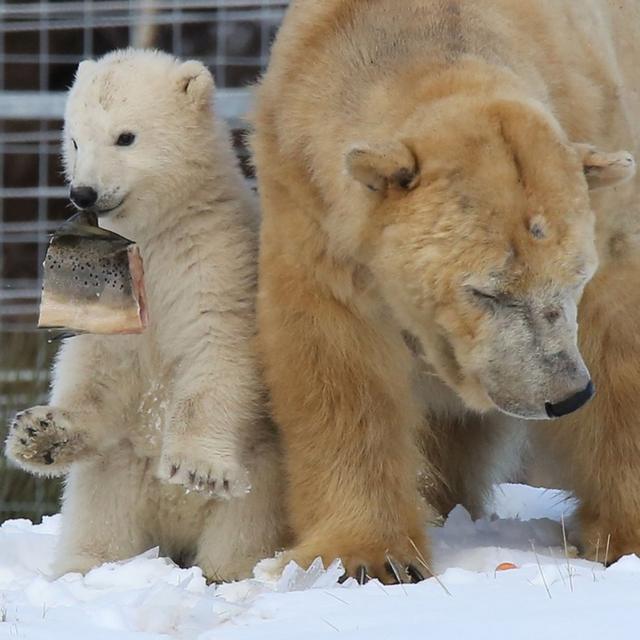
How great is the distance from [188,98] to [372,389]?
3.49ft

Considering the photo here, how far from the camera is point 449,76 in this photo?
3.98 metres

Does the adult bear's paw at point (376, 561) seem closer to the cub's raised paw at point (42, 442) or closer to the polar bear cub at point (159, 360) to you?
the polar bear cub at point (159, 360)

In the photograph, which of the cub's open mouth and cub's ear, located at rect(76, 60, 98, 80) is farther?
cub's ear, located at rect(76, 60, 98, 80)

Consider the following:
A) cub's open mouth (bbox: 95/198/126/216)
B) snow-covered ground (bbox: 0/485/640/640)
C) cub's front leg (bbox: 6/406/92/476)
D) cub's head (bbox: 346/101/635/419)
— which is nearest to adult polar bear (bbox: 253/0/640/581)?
cub's head (bbox: 346/101/635/419)

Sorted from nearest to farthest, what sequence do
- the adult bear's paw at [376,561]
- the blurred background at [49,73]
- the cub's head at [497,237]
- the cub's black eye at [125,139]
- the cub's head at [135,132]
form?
the cub's head at [497,237], the adult bear's paw at [376,561], the cub's head at [135,132], the cub's black eye at [125,139], the blurred background at [49,73]

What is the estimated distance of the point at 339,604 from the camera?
3.54 metres

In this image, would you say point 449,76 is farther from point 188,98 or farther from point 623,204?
point 188,98

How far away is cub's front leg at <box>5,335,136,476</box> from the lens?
173 inches

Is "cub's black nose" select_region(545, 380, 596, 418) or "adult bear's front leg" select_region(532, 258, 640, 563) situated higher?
"cub's black nose" select_region(545, 380, 596, 418)

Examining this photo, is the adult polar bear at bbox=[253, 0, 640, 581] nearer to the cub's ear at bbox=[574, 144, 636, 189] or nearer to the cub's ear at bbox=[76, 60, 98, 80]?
the cub's ear at bbox=[574, 144, 636, 189]

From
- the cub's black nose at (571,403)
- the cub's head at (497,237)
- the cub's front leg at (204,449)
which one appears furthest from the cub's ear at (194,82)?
the cub's black nose at (571,403)

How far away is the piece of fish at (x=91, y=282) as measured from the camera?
442cm

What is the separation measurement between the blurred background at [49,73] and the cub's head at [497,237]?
465cm

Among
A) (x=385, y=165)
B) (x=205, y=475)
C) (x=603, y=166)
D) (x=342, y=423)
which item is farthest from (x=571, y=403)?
(x=205, y=475)
